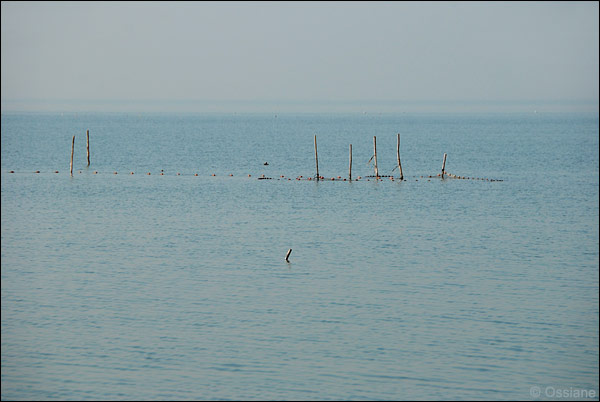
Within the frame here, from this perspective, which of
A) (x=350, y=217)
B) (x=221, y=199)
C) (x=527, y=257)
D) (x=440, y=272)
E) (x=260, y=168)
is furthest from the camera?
(x=260, y=168)

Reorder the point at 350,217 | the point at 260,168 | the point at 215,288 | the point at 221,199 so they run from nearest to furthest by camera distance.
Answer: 1. the point at 215,288
2. the point at 350,217
3. the point at 221,199
4. the point at 260,168

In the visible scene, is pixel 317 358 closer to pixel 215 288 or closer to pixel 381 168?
pixel 215 288

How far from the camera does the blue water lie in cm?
2406

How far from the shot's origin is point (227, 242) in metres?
45.7

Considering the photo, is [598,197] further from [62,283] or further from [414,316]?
[62,283]

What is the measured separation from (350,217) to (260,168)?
46.8 m

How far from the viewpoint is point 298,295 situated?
1303 inches

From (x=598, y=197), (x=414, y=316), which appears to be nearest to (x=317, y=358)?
(x=414, y=316)

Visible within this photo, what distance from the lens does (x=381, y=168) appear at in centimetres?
10650

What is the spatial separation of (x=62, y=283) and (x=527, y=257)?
956 inches

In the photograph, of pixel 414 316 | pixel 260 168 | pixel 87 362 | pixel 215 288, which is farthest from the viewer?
pixel 260 168

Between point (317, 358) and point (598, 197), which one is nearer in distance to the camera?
point (317, 358)

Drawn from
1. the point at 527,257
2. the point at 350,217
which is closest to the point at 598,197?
the point at 350,217

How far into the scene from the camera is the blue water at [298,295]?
2406 cm
